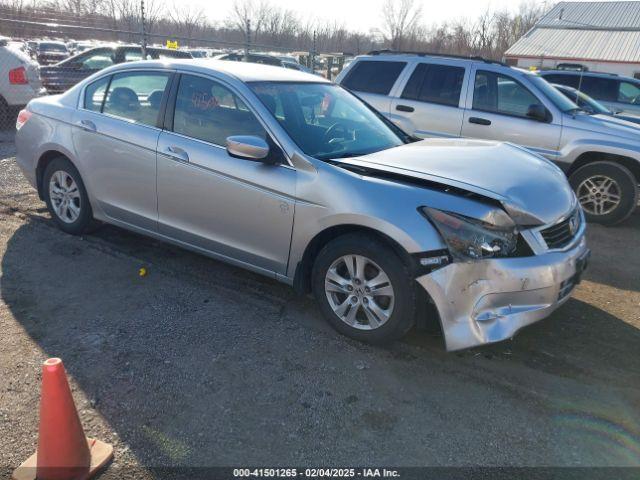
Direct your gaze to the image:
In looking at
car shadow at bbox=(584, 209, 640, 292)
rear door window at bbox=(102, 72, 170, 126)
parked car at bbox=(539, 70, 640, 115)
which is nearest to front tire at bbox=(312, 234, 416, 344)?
rear door window at bbox=(102, 72, 170, 126)

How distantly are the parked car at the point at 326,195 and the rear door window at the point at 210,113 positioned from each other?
1 centimetres

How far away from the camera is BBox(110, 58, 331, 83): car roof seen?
4.16 metres

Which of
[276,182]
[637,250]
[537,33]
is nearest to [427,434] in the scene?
[276,182]

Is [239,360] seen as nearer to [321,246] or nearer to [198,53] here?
[321,246]

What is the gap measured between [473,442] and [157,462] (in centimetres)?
157

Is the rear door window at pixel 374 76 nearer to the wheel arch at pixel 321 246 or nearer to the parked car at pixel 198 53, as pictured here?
the wheel arch at pixel 321 246

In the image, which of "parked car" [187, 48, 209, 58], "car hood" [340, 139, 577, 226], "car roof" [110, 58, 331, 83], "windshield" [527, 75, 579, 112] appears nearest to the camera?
"car hood" [340, 139, 577, 226]

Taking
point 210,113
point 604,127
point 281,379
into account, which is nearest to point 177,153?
point 210,113

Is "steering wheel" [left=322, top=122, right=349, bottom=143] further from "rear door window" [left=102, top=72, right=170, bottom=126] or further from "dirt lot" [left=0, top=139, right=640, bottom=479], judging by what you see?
"rear door window" [left=102, top=72, right=170, bottom=126]

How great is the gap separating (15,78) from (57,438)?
400 inches

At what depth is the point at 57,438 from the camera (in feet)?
7.31

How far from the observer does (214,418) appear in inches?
110

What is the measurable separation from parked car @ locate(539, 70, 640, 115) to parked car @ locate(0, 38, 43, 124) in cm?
1077

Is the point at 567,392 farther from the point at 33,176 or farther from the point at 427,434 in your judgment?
the point at 33,176
